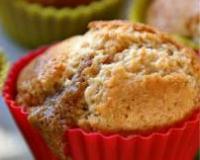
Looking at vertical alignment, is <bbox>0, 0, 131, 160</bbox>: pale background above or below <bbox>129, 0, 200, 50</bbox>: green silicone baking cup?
below

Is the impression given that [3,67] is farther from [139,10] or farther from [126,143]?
[139,10]

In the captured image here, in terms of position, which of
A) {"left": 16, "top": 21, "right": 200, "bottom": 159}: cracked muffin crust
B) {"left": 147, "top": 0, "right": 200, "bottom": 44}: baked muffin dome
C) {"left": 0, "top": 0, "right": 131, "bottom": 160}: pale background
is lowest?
{"left": 0, "top": 0, "right": 131, "bottom": 160}: pale background

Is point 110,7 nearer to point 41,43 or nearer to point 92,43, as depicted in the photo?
point 41,43

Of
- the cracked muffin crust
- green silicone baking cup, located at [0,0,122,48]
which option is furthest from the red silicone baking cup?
green silicone baking cup, located at [0,0,122,48]

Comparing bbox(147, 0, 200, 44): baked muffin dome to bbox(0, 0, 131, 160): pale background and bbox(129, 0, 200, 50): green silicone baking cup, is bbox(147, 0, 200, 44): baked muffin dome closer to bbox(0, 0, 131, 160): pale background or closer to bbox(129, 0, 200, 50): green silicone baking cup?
bbox(129, 0, 200, 50): green silicone baking cup

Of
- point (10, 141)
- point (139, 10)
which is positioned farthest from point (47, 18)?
point (10, 141)

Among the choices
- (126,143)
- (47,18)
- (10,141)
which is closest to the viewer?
(126,143)

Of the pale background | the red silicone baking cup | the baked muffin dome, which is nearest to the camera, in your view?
the red silicone baking cup
